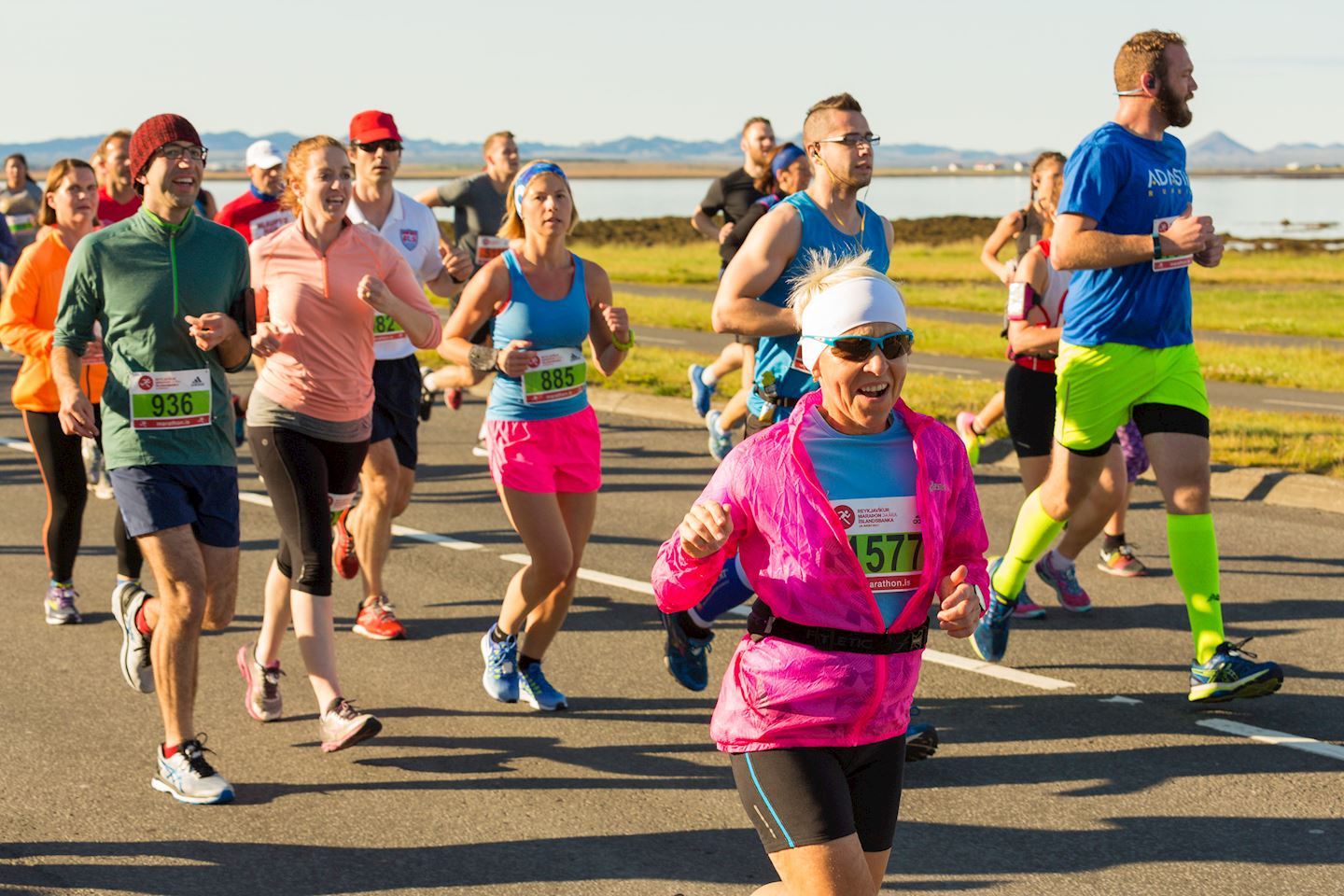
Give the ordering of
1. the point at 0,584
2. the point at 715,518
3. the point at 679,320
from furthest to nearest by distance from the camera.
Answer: the point at 679,320 → the point at 0,584 → the point at 715,518

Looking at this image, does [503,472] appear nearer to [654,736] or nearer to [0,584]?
[654,736]

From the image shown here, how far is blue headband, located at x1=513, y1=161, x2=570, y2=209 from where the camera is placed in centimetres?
630

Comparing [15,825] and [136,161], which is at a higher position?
[136,161]

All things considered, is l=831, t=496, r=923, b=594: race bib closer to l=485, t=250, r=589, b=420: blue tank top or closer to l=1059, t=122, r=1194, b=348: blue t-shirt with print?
l=485, t=250, r=589, b=420: blue tank top

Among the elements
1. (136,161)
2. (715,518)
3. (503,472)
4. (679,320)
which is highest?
(136,161)

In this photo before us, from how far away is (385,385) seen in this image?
7883 mm

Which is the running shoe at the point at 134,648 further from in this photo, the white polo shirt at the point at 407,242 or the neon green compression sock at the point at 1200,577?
the neon green compression sock at the point at 1200,577

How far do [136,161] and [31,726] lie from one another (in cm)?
212

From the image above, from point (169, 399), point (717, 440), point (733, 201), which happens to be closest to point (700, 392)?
point (733, 201)

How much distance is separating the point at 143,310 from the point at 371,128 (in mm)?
2899

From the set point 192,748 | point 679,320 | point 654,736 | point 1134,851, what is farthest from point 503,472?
point 679,320

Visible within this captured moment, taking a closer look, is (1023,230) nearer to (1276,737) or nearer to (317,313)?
(1276,737)

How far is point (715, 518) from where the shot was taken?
11.2 feet

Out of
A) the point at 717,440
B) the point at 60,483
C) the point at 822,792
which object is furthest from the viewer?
the point at 717,440
